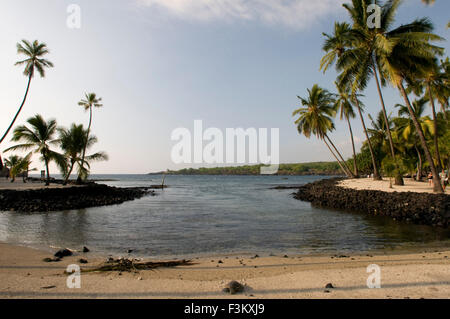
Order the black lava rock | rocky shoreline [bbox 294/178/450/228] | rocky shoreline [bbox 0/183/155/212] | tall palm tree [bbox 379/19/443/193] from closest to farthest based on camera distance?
the black lava rock < rocky shoreline [bbox 294/178/450/228] < tall palm tree [bbox 379/19/443/193] < rocky shoreline [bbox 0/183/155/212]

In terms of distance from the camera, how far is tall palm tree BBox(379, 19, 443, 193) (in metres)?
16.9

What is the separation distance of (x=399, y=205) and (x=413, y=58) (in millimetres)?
9884

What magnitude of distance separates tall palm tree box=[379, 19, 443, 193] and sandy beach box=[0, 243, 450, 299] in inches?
484

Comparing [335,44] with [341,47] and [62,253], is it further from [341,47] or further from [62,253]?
[62,253]

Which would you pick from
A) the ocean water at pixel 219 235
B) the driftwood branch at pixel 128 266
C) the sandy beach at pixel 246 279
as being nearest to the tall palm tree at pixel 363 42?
the ocean water at pixel 219 235

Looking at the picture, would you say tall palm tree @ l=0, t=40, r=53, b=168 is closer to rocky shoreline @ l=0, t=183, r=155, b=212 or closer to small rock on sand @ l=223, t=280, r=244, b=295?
rocky shoreline @ l=0, t=183, r=155, b=212

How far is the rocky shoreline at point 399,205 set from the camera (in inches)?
570

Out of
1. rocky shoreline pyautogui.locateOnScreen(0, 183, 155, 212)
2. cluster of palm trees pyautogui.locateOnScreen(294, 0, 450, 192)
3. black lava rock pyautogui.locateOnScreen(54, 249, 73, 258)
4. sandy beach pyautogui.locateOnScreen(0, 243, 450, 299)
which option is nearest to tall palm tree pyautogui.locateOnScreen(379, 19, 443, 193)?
cluster of palm trees pyautogui.locateOnScreen(294, 0, 450, 192)

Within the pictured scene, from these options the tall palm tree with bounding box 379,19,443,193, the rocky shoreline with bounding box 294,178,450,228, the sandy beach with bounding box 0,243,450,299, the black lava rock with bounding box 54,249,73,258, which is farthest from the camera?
the tall palm tree with bounding box 379,19,443,193

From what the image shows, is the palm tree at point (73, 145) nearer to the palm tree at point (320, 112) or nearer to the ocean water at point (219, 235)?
the ocean water at point (219, 235)

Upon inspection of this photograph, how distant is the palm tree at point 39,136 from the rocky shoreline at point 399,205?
95.3 feet

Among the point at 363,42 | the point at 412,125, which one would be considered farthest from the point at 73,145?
the point at 412,125

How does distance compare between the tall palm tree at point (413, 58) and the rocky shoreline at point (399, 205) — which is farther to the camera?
the tall palm tree at point (413, 58)
